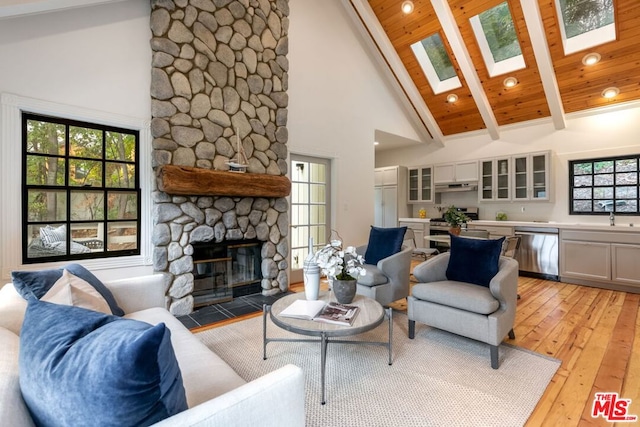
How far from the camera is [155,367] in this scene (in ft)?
2.52

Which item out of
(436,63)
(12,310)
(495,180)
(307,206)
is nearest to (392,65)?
(436,63)

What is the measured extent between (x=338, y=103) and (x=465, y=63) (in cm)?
204

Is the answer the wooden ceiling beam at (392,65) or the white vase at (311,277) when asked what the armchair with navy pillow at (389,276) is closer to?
the white vase at (311,277)

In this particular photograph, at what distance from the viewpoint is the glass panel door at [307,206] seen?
4.72m

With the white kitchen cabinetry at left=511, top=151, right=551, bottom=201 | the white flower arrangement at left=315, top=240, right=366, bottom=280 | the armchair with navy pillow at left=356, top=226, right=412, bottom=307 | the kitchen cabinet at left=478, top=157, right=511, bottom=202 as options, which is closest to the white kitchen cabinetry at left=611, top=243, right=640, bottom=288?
the white kitchen cabinetry at left=511, top=151, right=551, bottom=201

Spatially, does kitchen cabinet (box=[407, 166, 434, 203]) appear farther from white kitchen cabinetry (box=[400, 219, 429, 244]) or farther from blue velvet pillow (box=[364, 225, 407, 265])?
blue velvet pillow (box=[364, 225, 407, 265])

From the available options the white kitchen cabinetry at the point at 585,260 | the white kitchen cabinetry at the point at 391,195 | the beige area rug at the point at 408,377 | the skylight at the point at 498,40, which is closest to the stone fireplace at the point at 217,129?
the beige area rug at the point at 408,377

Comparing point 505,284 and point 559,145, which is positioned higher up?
point 559,145

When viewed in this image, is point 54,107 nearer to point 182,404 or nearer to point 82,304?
point 82,304

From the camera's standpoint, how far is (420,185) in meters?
6.96

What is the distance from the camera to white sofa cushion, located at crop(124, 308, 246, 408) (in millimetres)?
1214

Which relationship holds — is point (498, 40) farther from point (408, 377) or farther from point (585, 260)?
point (408, 377)

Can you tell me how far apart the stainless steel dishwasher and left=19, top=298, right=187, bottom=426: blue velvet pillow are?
564 centimetres

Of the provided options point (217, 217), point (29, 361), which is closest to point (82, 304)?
point (29, 361)
